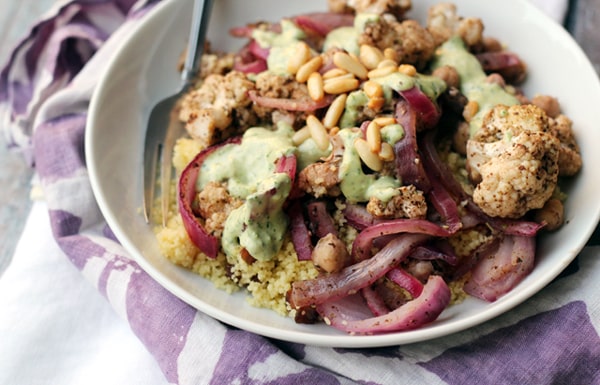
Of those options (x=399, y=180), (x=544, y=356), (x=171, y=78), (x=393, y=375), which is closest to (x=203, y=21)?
(x=171, y=78)

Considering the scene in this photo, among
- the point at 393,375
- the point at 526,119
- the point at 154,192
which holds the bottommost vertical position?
the point at 393,375

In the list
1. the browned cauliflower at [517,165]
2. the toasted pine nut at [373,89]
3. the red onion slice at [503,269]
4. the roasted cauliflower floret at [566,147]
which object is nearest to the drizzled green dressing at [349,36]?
the toasted pine nut at [373,89]

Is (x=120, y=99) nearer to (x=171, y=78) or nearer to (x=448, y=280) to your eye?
(x=171, y=78)

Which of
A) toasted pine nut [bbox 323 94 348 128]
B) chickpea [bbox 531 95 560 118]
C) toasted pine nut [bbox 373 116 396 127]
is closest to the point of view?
toasted pine nut [bbox 373 116 396 127]

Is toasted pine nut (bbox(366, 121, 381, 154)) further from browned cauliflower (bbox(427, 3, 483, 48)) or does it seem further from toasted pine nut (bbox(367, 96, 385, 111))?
browned cauliflower (bbox(427, 3, 483, 48))

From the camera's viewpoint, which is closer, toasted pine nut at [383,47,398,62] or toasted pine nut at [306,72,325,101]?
toasted pine nut at [306,72,325,101]

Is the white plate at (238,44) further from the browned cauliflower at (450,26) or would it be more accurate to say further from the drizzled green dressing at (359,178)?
the drizzled green dressing at (359,178)

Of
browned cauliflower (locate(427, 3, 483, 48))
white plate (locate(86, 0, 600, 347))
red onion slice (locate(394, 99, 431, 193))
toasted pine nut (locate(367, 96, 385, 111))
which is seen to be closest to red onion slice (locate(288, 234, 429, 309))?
white plate (locate(86, 0, 600, 347))
